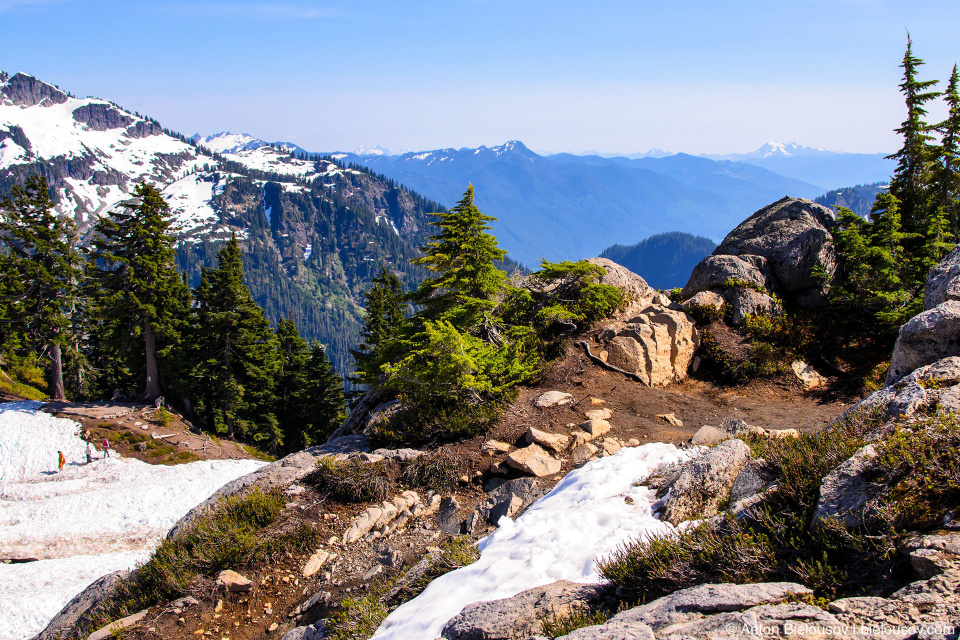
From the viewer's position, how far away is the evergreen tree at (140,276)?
2898 centimetres

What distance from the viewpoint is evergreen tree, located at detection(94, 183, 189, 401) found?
2898 cm

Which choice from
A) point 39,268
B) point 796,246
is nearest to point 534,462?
point 796,246

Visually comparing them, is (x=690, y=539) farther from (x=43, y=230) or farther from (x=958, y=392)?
(x=43, y=230)

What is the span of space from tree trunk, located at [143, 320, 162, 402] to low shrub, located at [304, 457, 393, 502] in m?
28.2

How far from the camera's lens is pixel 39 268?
29266 mm

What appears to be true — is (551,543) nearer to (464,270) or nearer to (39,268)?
(464,270)

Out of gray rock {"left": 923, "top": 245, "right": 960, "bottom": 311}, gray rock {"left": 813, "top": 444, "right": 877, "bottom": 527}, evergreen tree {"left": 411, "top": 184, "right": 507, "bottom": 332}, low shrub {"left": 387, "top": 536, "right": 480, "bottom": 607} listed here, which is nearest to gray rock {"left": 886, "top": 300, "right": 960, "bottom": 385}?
gray rock {"left": 923, "top": 245, "right": 960, "bottom": 311}

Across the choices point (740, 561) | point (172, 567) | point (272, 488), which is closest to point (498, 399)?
point (272, 488)

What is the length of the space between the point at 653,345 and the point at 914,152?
1327 cm

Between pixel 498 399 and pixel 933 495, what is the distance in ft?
27.7

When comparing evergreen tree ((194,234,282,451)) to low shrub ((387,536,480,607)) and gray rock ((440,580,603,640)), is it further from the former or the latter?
gray rock ((440,580,603,640))

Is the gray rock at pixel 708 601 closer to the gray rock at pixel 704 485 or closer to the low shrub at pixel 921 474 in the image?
the low shrub at pixel 921 474

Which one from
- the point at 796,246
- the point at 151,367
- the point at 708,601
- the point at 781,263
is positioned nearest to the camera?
the point at 708,601

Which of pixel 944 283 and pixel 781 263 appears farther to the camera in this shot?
Answer: pixel 781 263
